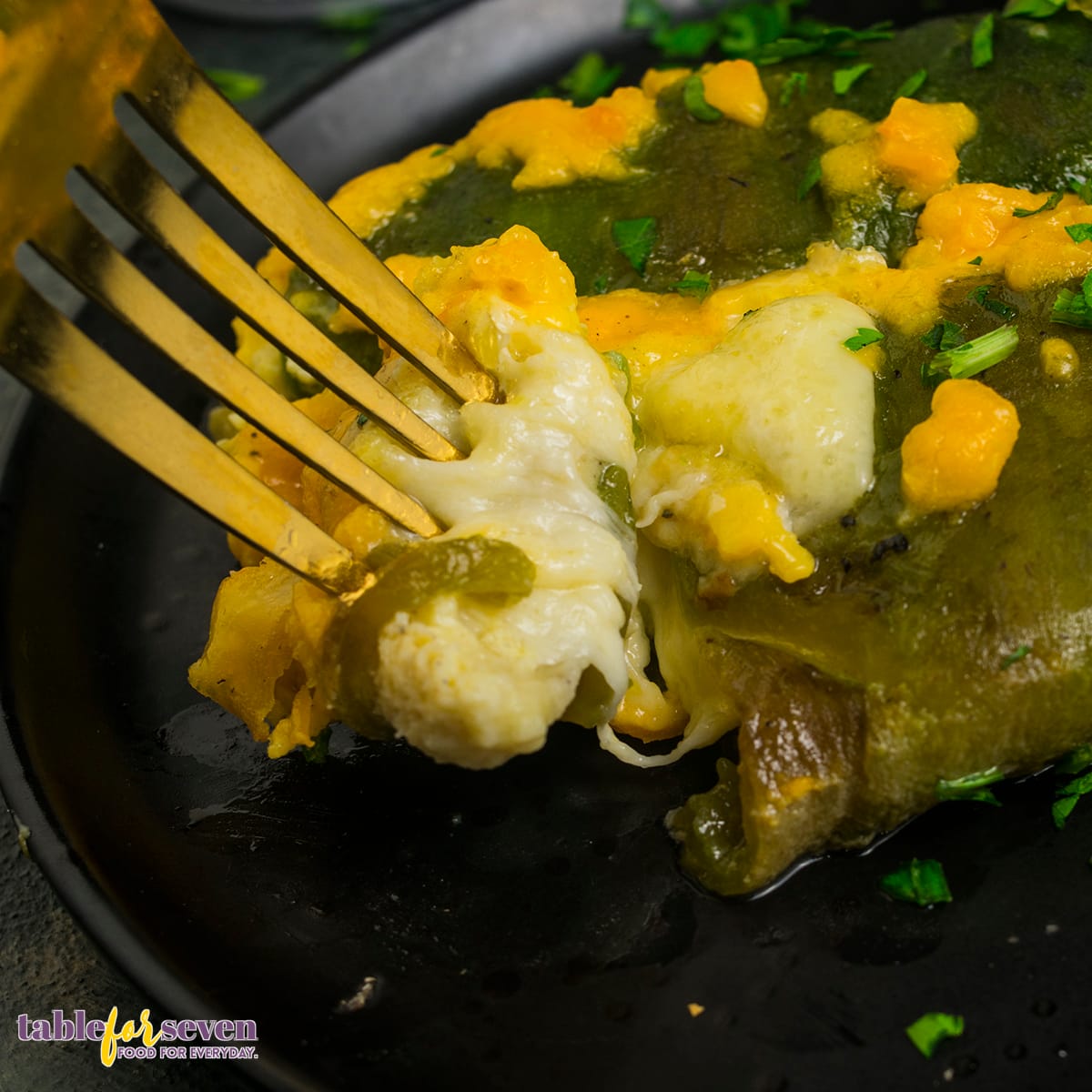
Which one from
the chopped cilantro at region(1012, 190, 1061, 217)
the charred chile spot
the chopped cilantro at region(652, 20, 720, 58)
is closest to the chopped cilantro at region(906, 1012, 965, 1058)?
the charred chile spot

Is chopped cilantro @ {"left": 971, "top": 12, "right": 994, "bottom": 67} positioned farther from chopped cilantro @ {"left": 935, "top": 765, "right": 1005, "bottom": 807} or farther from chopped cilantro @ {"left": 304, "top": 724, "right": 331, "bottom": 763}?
chopped cilantro @ {"left": 304, "top": 724, "right": 331, "bottom": 763}

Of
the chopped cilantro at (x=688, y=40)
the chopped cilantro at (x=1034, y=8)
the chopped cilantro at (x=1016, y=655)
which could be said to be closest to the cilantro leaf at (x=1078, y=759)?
the chopped cilantro at (x=1016, y=655)

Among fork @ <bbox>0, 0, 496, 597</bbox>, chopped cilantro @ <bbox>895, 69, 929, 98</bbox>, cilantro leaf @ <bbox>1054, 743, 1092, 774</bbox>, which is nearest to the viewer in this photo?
fork @ <bbox>0, 0, 496, 597</bbox>

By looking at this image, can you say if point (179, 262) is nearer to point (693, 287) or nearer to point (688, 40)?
point (693, 287)

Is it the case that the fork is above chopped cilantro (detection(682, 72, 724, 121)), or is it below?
above

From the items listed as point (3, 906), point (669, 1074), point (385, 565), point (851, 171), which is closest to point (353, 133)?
point (851, 171)

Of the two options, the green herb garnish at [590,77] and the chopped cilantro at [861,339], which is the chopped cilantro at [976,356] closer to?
the chopped cilantro at [861,339]

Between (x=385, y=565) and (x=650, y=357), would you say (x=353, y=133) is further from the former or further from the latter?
(x=385, y=565)
